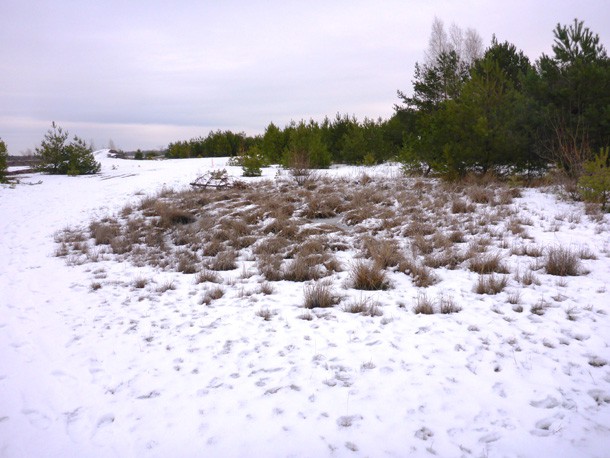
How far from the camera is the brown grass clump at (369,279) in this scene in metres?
4.96

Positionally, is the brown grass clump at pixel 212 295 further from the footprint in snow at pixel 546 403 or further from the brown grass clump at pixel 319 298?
the footprint in snow at pixel 546 403

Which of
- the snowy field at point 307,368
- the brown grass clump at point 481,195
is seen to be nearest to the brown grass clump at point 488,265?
the snowy field at point 307,368

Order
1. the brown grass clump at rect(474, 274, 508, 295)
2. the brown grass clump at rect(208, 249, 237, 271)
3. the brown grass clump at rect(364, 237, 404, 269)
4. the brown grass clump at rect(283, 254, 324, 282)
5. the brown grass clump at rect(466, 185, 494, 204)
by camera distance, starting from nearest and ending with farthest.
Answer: the brown grass clump at rect(474, 274, 508, 295) < the brown grass clump at rect(283, 254, 324, 282) < the brown grass clump at rect(364, 237, 404, 269) < the brown grass clump at rect(208, 249, 237, 271) < the brown grass clump at rect(466, 185, 494, 204)

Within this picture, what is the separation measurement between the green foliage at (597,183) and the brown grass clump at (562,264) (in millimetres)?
3144

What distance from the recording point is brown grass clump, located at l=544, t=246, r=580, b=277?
4.75 meters

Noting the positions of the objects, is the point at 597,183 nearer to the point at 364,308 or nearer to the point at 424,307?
the point at 424,307

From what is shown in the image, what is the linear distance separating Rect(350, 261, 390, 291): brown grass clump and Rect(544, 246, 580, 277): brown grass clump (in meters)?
2.23

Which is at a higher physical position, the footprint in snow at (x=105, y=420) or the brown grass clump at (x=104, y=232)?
the brown grass clump at (x=104, y=232)

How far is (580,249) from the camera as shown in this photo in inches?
212

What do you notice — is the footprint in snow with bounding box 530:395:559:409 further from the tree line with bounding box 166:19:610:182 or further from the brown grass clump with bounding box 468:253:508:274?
the tree line with bounding box 166:19:610:182

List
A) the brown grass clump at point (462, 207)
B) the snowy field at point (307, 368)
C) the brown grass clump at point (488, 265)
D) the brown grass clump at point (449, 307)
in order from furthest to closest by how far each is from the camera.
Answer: the brown grass clump at point (462, 207) → the brown grass clump at point (488, 265) → the brown grass clump at point (449, 307) → the snowy field at point (307, 368)

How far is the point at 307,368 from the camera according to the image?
3252mm

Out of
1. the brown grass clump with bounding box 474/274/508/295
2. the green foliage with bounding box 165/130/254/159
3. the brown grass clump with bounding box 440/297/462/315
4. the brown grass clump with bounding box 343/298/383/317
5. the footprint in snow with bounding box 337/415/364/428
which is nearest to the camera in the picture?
the footprint in snow with bounding box 337/415/364/428

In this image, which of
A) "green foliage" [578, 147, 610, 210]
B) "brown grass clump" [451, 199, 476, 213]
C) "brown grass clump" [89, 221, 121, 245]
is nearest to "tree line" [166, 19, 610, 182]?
"green foliage" [578, 147, 610, 210]
